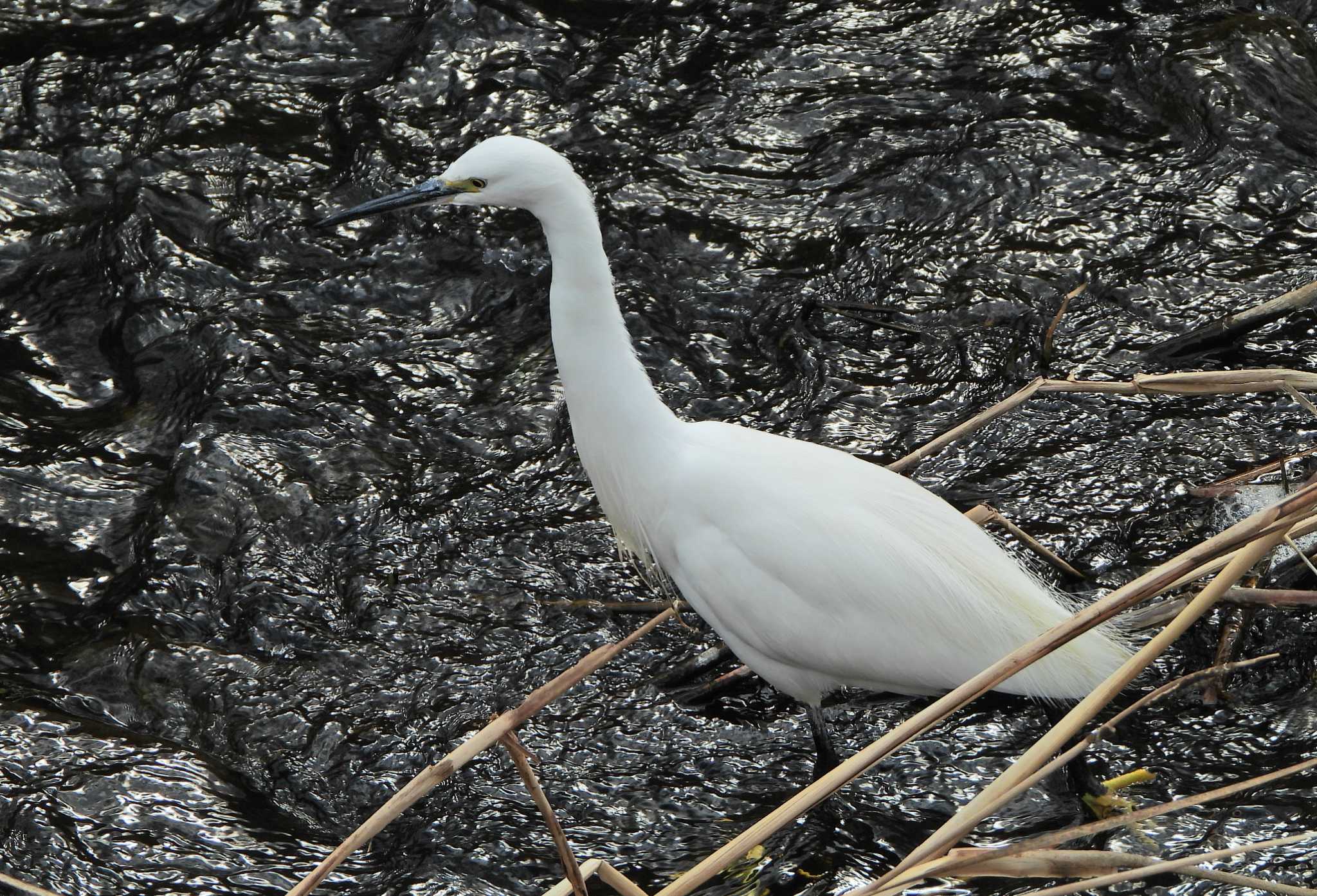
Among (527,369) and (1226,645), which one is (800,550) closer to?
(1226,645)

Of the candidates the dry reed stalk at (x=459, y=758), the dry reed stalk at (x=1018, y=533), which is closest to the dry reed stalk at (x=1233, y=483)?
the dry reed stalk at (x=1018, y=533)

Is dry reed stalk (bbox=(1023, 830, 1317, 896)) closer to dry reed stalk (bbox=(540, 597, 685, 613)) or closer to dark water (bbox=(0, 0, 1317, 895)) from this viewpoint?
dark water (bbox=(0, 0, 1317, 895))

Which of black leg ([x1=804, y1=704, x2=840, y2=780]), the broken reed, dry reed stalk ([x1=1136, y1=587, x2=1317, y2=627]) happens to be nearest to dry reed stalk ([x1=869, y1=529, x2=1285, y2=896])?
the broken reed

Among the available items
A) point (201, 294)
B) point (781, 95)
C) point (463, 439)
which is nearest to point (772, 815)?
point (463, 439)

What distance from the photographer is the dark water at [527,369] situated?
10.00ft

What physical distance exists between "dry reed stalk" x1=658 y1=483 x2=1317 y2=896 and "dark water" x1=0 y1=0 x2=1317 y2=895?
45.8 inches

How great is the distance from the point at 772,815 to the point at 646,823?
1.39 metres

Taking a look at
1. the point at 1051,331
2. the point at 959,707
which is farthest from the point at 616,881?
the point at 1051,331

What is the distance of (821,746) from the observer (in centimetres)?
309

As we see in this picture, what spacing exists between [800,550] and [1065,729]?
4.47 feet

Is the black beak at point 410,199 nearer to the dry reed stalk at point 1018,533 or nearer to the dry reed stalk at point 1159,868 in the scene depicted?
the dry reed stalk at point 1018,533

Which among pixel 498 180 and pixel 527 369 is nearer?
pixel 498 180

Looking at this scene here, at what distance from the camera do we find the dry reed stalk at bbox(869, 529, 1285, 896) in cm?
164

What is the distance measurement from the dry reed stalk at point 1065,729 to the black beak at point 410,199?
1.67 metres
